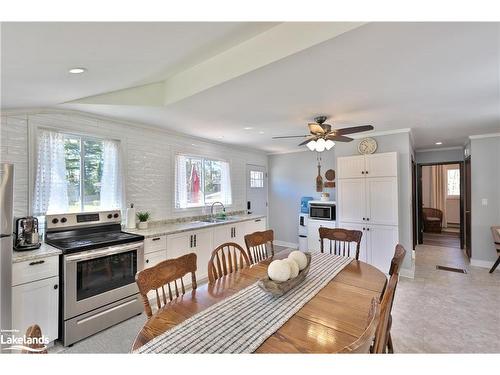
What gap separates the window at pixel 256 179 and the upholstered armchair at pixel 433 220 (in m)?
5.40

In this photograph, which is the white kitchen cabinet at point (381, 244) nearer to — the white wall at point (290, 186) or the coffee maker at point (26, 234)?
the white wall at point (290, 186)

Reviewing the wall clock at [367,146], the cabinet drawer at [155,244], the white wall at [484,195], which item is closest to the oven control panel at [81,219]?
the cabinet drawer at [155,244]

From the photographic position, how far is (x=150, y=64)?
1963 mm

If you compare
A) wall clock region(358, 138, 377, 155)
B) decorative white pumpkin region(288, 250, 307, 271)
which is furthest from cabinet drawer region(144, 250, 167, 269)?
wall clock region(358, 138, 377, 155)

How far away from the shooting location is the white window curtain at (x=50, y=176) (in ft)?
8.36

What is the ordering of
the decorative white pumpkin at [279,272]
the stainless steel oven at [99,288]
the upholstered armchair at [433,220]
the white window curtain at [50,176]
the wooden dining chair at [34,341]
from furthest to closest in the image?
the upholstered armchair at [433,220] < the white window curtain at [50,176] < the stainless steel oven at [99,288] < the decorative white pumpkin at [279,272] < the wooden dining chair at [34,341]

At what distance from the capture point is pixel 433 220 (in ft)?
24.2

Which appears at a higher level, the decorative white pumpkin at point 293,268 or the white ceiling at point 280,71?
the white ceiling at point 280,71

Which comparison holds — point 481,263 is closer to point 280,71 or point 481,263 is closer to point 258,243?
point 258,243

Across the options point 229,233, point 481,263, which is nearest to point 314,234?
point 229,233

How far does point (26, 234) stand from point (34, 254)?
13.4 inches
